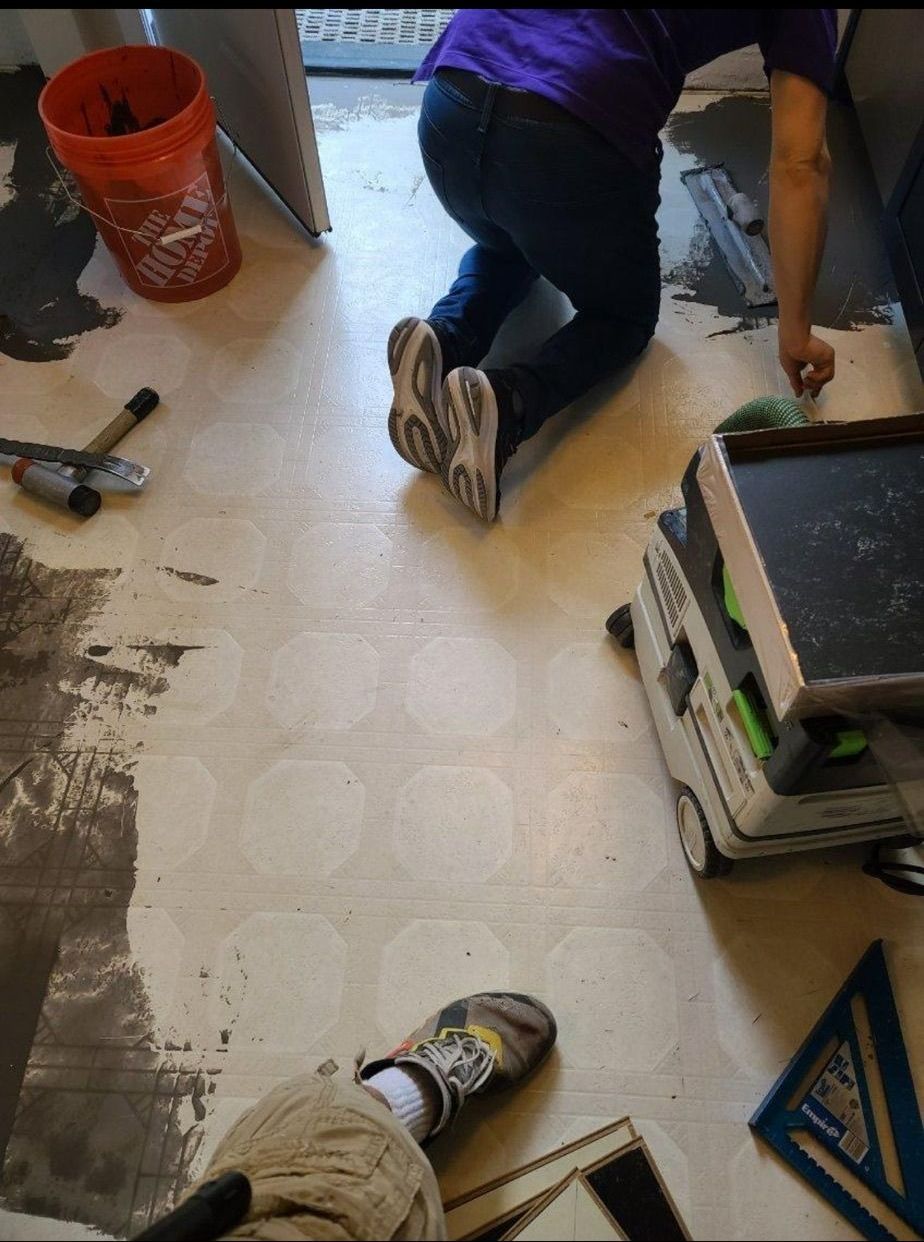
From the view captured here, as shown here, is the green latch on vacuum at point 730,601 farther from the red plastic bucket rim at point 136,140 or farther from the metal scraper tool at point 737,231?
the red plastic bucket rim at point 136,140

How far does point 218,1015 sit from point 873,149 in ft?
5.25

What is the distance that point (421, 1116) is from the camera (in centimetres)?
93

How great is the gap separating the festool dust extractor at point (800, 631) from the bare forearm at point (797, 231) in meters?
0.30

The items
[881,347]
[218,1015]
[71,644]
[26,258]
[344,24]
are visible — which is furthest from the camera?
[344,24]

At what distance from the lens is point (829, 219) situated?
5.45 feet

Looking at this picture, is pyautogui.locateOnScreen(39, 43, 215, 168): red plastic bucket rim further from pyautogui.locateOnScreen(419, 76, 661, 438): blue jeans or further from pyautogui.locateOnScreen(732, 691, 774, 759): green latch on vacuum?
pyautogui.locateOnScreen(732, 691, 774, 759): green latch on vacuum

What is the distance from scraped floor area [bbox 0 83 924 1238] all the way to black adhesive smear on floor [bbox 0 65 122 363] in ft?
0.14

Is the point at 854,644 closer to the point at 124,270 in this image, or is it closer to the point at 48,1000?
the point at 48,1000

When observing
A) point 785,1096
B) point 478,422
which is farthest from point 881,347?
point 785,1096

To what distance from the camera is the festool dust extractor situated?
2.54 feet

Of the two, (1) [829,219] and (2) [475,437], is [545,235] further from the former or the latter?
(1) [829,219]

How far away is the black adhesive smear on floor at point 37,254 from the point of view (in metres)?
1.55

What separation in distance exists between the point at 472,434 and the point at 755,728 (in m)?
0.58

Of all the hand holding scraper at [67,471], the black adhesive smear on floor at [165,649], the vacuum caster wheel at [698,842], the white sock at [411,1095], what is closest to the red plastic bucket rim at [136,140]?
the hand holding scraper at [67,471]
